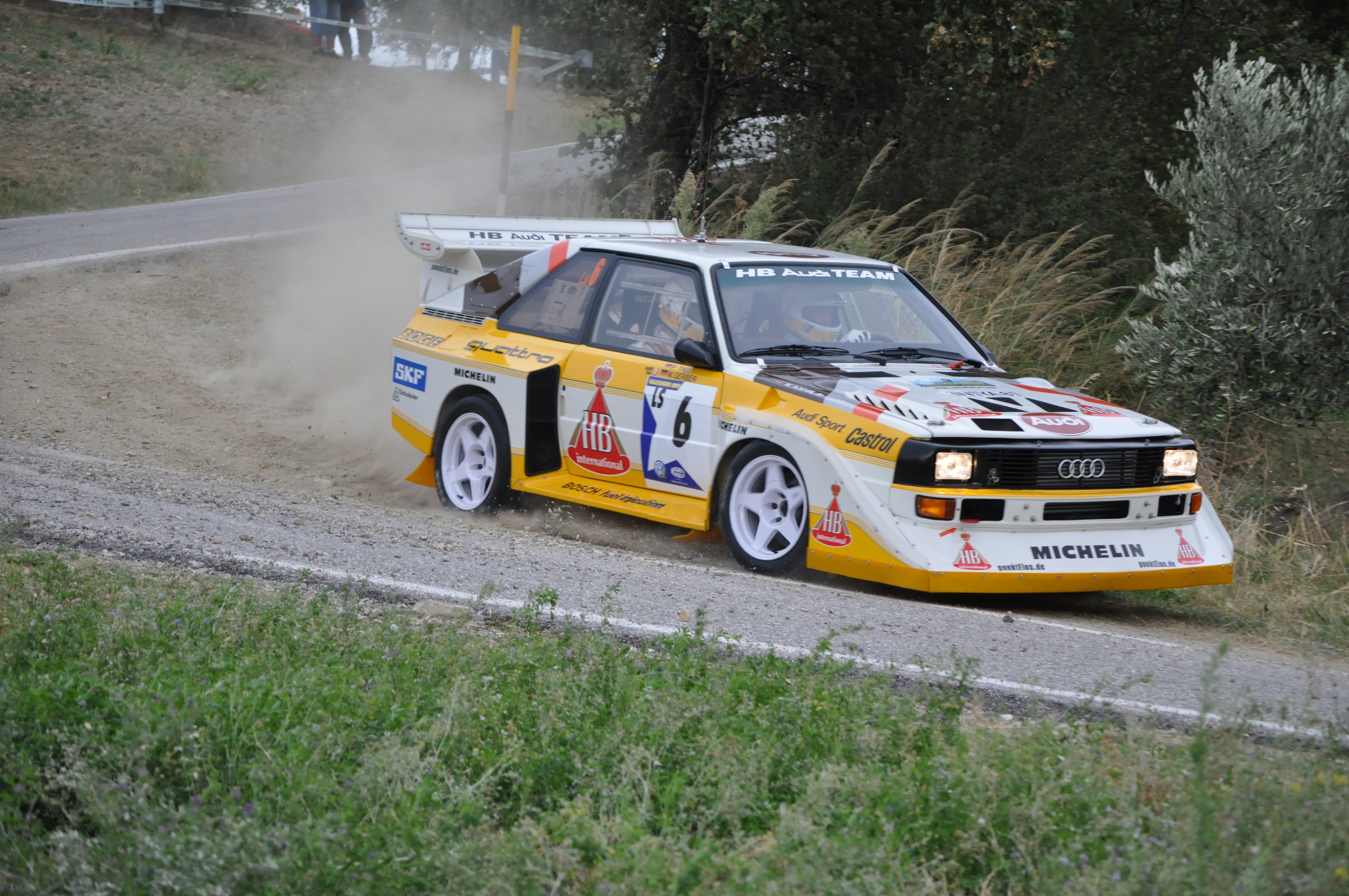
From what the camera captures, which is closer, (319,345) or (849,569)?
(849,569)

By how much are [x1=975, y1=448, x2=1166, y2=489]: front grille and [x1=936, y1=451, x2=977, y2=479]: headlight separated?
0.04 m

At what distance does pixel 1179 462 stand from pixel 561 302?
12.4 feet

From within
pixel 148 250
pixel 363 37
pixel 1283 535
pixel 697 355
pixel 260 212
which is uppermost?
pixel 363 37

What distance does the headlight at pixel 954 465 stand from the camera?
237 inches

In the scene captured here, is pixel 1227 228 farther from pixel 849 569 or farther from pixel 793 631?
pixel 793 631

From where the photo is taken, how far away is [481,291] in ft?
29.2

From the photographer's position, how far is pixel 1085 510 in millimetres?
6250

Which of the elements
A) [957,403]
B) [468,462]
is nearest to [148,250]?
[468,462]

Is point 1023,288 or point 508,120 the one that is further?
point 508,120

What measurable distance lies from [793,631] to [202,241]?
1535 cm

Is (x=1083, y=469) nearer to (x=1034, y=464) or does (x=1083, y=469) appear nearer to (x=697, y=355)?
(x=1034, y=464)

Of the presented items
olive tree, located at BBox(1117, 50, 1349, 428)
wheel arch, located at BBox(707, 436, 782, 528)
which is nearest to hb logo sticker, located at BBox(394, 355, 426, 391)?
wheel arch, located at BBox(707, 436, 782, 528)

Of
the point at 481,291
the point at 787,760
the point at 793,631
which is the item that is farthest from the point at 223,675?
the point at 481,291

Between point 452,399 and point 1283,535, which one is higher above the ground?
point 452,399
